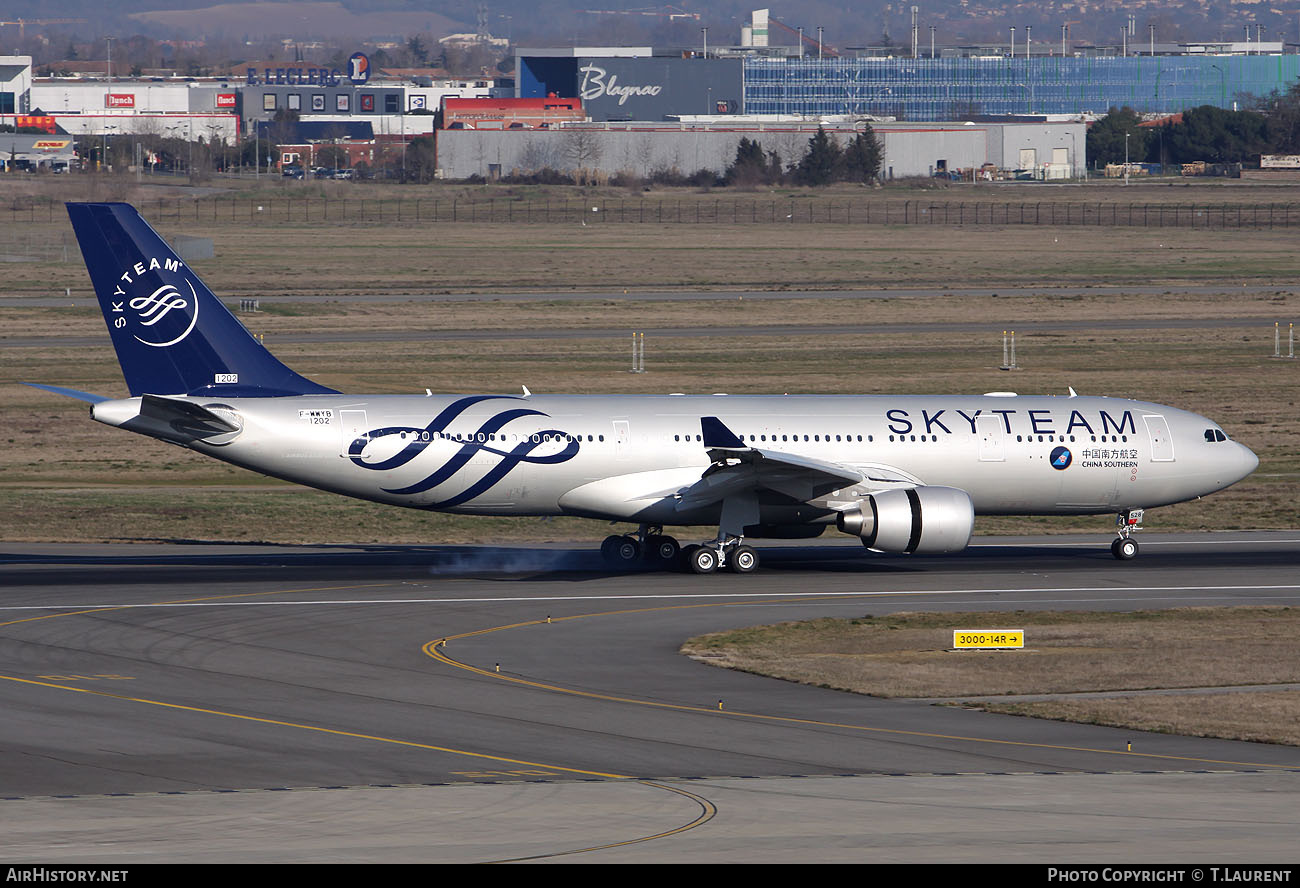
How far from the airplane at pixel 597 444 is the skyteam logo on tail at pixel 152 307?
1.3 inches

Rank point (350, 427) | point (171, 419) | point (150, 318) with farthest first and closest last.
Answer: point (150, 318), point (350, 427), point (171, 419)

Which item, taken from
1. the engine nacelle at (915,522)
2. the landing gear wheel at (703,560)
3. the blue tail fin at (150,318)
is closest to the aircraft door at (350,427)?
the blue tail fin at (150,318)

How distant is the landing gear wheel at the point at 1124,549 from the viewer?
43.5 m

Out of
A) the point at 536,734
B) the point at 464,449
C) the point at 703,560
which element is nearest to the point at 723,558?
the point at 703,560

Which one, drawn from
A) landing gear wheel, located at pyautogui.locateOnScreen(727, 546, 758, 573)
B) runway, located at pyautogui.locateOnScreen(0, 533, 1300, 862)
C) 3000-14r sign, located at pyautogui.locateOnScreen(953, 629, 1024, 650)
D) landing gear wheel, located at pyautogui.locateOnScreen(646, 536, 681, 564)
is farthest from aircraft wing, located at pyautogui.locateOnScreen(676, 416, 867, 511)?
3000-14r sign, located at pyautogui.locateOnScreen(953, 629, 1024, 650)

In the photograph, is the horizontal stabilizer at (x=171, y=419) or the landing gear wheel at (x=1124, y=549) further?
the landing gear wheel at (x=1124, y=549)

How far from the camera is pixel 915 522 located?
3941 centimetres

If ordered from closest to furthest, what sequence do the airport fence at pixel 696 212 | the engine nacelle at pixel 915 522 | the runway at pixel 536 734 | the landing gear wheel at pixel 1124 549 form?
the runway at pixel 536 734, the engine nacelle at pixel 915 522, the landing gear wheel at pixel 1124 549, the airport fence at pixel 696 212

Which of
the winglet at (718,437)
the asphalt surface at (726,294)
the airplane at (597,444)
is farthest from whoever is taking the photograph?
the asphalt surface at (726,294)

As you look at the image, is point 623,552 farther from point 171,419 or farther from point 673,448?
point 171,419

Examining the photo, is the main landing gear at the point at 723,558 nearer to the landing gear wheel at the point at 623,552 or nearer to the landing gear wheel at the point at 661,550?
the landing gear wheel at the point at 661,550

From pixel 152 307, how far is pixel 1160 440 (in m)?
25.5
